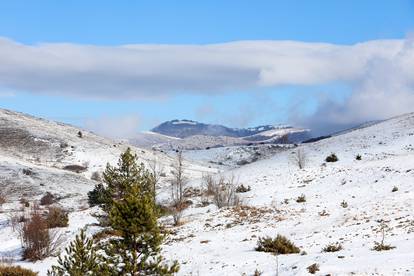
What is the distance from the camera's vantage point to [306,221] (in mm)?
31547

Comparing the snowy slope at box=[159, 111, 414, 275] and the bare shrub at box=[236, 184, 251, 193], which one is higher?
the bare shrub at box=[236, 184, 251, 193]

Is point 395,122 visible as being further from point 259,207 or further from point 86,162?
point 86,162

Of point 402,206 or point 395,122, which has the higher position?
point 395,122

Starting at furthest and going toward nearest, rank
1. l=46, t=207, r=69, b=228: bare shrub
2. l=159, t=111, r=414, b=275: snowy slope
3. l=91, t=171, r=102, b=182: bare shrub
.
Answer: l=91, t=171, r=102, b=182: bare shrub, l=46, t=207, r=69, b=228: bare shrub, l=159, t=111, r=414, b=275: snowy slope

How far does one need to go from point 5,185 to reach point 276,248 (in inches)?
2530

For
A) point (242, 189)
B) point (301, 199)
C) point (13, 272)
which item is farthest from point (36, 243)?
point (242, 189)

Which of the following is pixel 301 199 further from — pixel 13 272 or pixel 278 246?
pixel 13 272

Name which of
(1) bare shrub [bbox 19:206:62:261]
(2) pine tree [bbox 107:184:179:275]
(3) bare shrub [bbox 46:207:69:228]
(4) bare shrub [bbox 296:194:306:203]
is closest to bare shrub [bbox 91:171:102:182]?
(3) bare shrub [bbox 46:207:69:228]

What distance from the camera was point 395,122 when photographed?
81562 millimetres

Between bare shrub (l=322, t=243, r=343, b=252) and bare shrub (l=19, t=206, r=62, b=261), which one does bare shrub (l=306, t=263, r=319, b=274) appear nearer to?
bare shrub (l=322, t=243, r=343, b=252)

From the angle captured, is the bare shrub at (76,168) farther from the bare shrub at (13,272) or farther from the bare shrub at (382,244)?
the bare shrub at (382,244)

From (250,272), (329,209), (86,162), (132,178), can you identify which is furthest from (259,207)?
(86,162)

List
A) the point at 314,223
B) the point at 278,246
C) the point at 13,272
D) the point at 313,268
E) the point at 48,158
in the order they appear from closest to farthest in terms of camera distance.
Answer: the point at 313,268
the point at 278,246
the point at 13,272
the point at 314,223
the point at 48,158

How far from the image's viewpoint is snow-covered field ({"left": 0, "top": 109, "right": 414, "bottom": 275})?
21.0m
